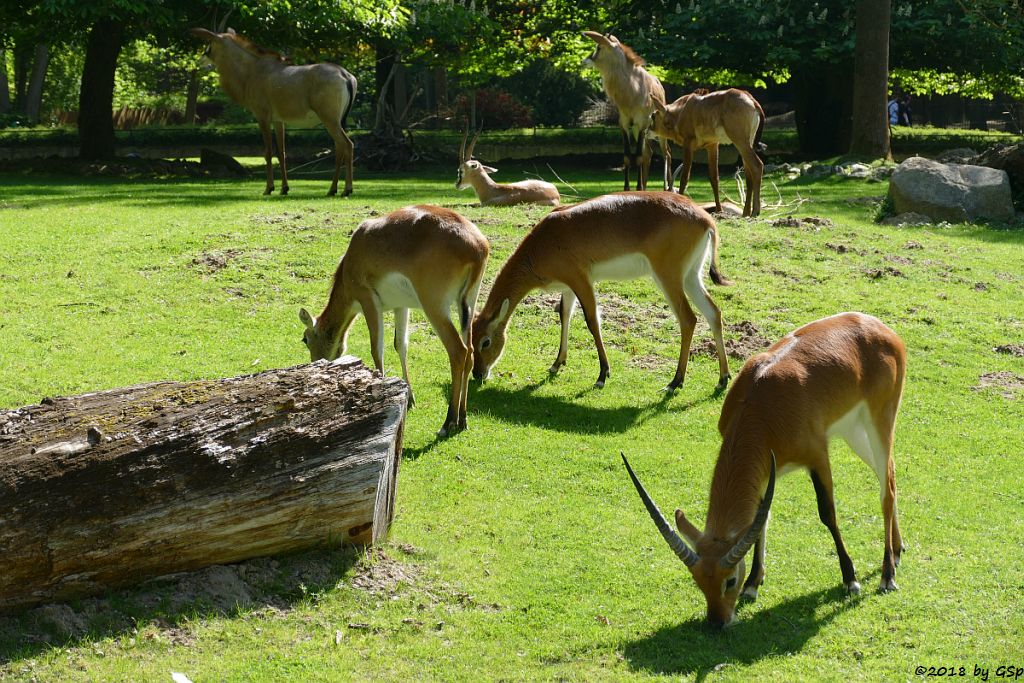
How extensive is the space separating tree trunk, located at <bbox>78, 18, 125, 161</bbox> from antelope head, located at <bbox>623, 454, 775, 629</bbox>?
2178cm

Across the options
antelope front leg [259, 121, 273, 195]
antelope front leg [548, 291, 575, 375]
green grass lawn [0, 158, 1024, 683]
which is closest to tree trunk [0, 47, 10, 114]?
antelope front leg [259, 121, 273, 195]

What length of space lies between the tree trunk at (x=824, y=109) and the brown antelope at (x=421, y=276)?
2083 centimetres

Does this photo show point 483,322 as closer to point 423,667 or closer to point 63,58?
point 423,667

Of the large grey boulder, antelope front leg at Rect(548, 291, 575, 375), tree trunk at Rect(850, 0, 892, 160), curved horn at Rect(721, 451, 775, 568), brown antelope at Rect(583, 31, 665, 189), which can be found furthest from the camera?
tree trunk at Rect(850, 0, 892, 160)

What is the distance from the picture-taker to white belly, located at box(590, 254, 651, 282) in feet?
32.0

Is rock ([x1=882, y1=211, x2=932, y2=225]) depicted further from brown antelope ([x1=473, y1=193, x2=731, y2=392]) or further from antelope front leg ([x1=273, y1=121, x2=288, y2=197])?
antelope front leg ([x1=273, y1=121, x2=288, y2=197])

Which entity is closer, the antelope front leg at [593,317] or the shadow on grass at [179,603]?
the shadow on grass at [179,603]

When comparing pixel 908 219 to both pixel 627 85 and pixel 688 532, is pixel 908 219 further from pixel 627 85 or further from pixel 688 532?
pixel 688 532

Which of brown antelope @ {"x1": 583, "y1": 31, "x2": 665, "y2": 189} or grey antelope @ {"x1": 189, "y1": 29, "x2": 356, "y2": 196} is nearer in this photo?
brown antelope @ {"x1": 583, "y1": 31, "x2": 665, "y2": 189}

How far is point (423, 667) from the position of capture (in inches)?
207

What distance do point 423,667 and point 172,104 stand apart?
154 feet

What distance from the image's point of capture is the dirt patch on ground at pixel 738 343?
10.7m

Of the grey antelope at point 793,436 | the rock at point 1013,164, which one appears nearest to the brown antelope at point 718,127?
the rock at point 1013,164

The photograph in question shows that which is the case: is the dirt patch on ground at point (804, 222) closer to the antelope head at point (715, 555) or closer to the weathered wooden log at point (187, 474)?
the weathered wooden log at point (187, 474)
